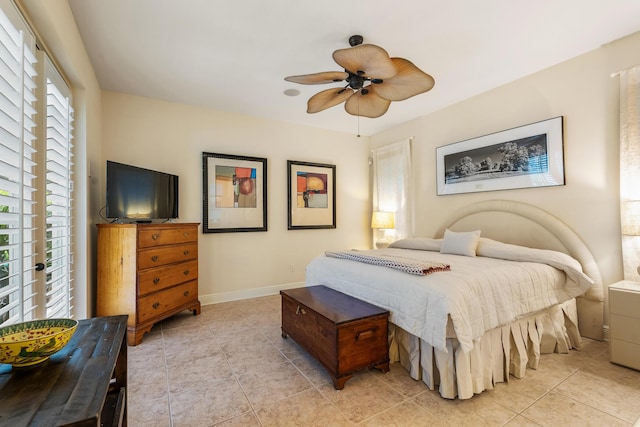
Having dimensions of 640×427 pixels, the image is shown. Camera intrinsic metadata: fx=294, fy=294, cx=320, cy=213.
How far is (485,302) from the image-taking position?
76.3 inches

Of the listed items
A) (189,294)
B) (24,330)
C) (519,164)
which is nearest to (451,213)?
(519,164)

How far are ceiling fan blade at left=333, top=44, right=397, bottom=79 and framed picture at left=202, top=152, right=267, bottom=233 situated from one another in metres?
2.41

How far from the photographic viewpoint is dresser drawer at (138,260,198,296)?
277 cm

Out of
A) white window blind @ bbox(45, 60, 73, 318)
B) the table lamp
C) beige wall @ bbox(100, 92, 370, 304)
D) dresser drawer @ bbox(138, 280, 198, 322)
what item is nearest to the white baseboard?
beige wall @ bbox(100, 92, 370, 304)

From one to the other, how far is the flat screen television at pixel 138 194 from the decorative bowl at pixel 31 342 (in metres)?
1.99

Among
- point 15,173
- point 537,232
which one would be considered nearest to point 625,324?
point 537,232

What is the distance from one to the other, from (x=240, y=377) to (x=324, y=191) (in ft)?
10.6

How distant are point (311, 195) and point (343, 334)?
9.93ft

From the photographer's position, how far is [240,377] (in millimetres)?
2141

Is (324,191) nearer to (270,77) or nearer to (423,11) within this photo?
Answer: (270,77)

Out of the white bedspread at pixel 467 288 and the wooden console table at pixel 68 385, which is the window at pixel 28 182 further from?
the white bedspread at pixel 467 288

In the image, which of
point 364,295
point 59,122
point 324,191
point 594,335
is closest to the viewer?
point 59,122

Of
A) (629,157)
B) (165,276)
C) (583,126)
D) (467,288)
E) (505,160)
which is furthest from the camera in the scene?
(505,160)

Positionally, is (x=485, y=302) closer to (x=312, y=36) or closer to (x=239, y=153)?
(x=312, y=36)
